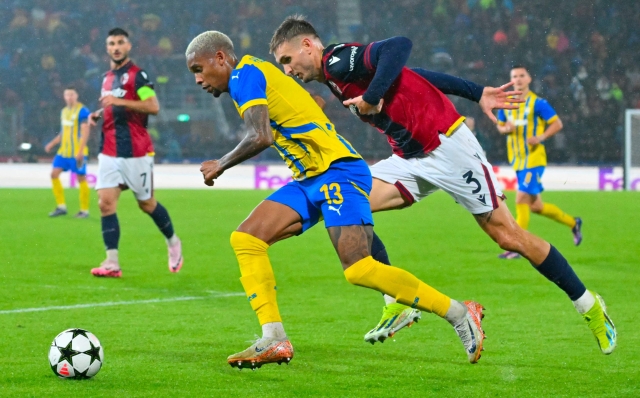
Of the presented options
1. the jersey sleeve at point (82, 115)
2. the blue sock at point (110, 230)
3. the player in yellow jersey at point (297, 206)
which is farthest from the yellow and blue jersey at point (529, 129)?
the jersey sleeve at point (82, 115)

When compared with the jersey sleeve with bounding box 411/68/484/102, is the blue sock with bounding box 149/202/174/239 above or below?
below

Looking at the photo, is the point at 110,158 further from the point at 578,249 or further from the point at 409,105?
the point at 578,249

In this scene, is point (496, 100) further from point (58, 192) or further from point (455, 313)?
point (58, 192)

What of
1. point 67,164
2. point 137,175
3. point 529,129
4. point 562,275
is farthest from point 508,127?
point 67,164

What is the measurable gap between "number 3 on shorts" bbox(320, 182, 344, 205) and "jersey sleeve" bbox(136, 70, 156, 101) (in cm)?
423

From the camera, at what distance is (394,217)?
15008 mm

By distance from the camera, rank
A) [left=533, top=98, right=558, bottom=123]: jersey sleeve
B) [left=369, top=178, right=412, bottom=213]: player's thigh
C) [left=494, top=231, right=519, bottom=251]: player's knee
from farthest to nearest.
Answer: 1. [left=533, top=98, right=558, bottom=123]: jersey sleeve
2. [left=369, top=178, right=412, bottom=213]: player's thigh
3. [left=494, top=231, right=519, bottom=251]: player's knee

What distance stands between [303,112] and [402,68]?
0.65 m

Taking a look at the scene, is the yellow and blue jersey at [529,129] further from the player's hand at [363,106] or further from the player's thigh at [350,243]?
the player's thigh at [350,243]

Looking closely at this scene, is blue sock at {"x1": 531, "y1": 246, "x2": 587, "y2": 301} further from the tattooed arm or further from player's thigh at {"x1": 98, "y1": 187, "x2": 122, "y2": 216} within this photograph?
player's thigh at {"x1": 98, "y1": 187, "x2": 122, "y2": 216}

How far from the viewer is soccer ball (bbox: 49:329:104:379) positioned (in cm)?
457

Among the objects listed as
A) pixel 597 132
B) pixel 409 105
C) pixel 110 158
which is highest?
pixel 409 105

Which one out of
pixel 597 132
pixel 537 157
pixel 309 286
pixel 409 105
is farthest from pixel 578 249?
pixel 597 132

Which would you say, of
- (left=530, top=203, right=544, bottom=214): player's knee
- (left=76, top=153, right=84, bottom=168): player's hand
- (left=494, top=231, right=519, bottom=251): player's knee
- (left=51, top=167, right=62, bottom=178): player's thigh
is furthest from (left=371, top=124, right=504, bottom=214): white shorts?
(left=76, top=153, right=84, bottom=168): player's hand
